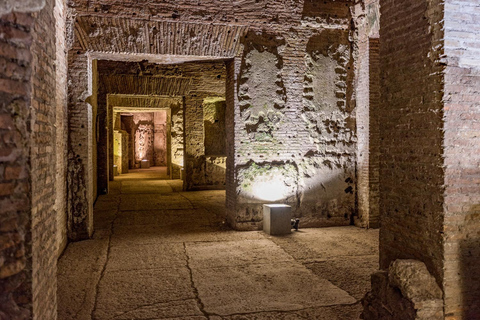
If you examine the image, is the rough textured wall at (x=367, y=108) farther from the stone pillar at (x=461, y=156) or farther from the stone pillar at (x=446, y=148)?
the stone pillar at (x=461, y=156)

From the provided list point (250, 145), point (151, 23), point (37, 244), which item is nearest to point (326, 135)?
point (250, 145)

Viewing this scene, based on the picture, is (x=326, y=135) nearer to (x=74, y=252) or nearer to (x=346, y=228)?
(x=346, y=228)

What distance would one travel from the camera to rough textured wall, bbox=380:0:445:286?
3.09 m

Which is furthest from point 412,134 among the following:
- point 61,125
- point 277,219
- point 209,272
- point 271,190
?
point 61,125

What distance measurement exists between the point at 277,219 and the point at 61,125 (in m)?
3.63

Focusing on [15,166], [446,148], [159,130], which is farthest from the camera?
[159,130]

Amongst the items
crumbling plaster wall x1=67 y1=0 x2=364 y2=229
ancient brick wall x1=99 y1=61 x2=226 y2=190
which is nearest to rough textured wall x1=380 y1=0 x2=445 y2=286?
crumbling plaster wall x1=67 y1=0 x2=364 y2=229

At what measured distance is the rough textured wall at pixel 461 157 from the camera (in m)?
3.04

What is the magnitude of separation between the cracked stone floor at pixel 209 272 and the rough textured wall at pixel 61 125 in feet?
1.41

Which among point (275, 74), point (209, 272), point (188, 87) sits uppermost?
point (188, 87)

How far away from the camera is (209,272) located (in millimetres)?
4641

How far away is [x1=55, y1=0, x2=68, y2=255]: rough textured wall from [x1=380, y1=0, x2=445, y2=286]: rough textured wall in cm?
405

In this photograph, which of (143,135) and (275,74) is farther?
(143,135)

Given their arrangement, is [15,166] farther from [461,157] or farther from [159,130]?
[159,130]
